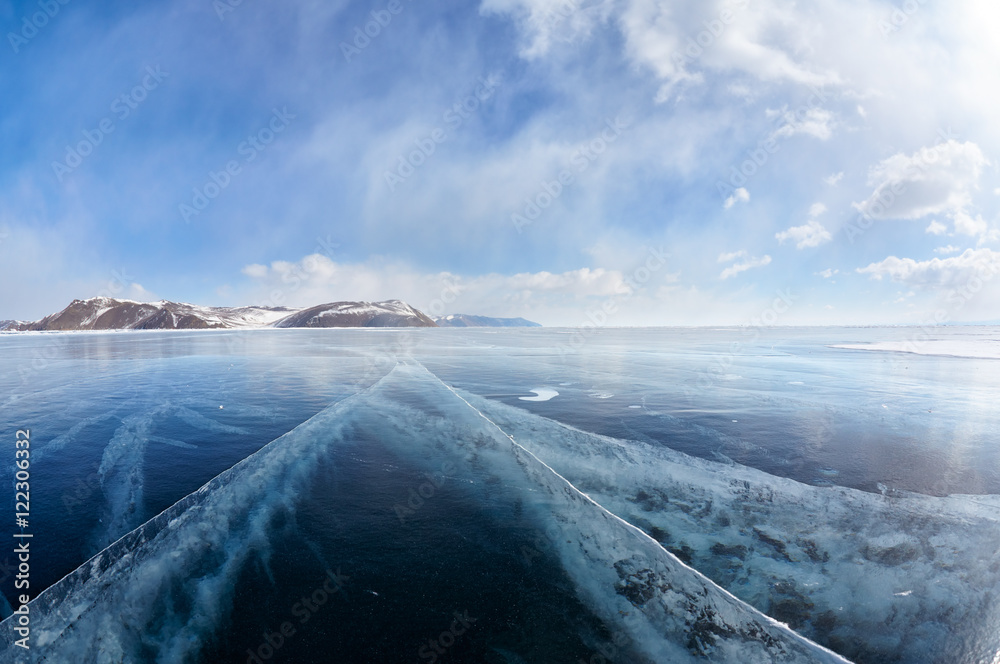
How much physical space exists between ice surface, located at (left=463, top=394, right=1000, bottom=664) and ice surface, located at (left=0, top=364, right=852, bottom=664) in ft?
1.30

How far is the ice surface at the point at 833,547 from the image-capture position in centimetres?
365

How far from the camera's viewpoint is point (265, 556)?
4645mm

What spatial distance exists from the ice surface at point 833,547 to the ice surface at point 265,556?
15.6 inches

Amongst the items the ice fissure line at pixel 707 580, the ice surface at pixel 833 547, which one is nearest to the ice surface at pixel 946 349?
the ice surface at pixel 833 547

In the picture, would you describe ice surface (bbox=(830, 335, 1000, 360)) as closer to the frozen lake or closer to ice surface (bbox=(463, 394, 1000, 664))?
the frozen lake

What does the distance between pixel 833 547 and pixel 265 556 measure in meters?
6.85

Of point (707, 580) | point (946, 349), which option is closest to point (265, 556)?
point (707, 580)

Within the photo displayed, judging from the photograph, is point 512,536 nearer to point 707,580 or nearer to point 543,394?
point 707,580

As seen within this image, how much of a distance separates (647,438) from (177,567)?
28.0 feet

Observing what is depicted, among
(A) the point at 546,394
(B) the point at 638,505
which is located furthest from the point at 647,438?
(A) the point at 546,394

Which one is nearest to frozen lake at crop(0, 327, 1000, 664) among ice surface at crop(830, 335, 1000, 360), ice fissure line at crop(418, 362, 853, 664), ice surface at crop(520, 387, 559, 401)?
ice fissure line at crop(418, 362, 853, 664)

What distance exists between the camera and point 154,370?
21.0 m

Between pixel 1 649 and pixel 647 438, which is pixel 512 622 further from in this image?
pixel 647 438

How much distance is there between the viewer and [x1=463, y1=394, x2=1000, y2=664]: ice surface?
365cm
